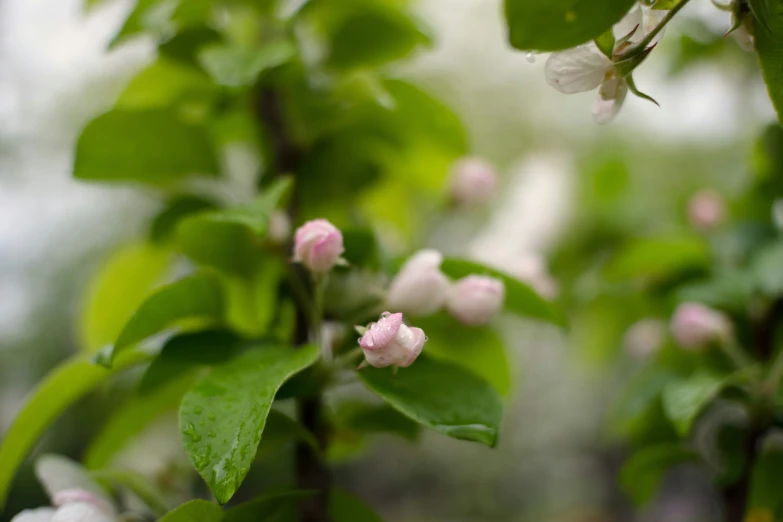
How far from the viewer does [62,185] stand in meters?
1.95

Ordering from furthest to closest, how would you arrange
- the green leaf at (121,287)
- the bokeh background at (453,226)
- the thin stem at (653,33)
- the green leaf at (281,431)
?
the bokeh background at (453,226)
the green leaf at (121,287)
the green leaf at (281,431)
the thin stem at (653,33)

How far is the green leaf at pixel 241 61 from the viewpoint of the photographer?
1.38ft

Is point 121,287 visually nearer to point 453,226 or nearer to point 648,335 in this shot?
point 648,335

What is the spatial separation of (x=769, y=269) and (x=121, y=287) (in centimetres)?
55

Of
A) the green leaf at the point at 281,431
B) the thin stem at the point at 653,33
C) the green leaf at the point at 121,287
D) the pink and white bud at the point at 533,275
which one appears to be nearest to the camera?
the thin stem at the point at 653,33

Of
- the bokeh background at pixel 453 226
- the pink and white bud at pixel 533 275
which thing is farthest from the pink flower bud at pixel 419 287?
the bokeh background at pixel 453 226

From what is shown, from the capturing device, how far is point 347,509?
0.48 metres

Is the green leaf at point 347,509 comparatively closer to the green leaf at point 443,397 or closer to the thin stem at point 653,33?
the green leaf at point 443,397

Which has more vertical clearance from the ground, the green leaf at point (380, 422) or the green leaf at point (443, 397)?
the green leaf at point (443, 397)

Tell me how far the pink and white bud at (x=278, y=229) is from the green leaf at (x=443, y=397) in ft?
0.49

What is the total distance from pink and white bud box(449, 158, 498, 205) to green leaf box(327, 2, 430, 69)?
11cm

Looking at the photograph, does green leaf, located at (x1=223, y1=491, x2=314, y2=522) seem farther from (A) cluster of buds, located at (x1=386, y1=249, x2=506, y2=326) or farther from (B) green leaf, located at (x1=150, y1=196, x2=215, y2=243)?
(B) green leaf, located at (x1=150, y1=196, x2=215, y2=243)

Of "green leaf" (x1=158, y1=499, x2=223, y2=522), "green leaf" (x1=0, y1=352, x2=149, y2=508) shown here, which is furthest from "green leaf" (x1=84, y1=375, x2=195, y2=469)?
"green leaf" (x1=158, y1=499, x2=223, y2=522)

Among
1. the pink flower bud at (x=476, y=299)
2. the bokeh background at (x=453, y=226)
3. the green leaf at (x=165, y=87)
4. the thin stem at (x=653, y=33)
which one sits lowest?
the bokeh background at (x=453, y=226)
